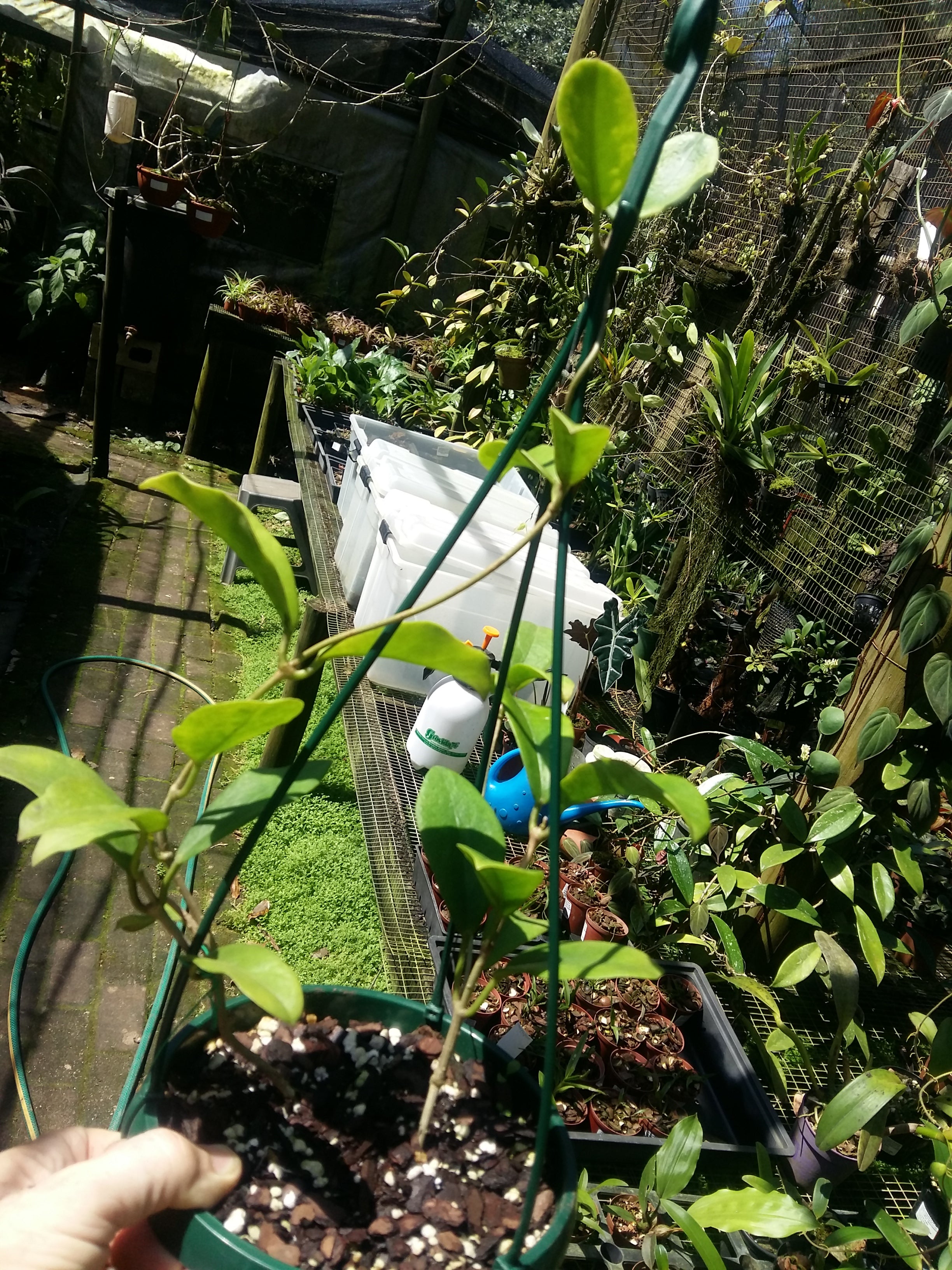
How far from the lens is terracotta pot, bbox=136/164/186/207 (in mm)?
5297

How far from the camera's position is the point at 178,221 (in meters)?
5.50

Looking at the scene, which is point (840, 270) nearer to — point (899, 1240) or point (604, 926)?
point (604, 926)

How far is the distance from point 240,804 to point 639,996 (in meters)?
1.43

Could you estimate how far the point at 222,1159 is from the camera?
613mm

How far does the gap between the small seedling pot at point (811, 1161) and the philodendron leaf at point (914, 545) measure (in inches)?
45.1

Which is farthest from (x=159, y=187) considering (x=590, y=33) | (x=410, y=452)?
(x=410, y=452)

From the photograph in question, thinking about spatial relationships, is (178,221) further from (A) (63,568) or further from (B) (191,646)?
(B) (191,646)

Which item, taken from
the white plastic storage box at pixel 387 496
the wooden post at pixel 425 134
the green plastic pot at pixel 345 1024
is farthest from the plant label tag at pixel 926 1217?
the wooden post at pixel 425 134

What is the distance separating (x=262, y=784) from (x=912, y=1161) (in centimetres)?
214

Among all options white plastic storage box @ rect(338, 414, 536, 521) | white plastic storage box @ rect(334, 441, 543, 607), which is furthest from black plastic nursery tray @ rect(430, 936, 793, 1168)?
white plastic storage box @ rect(338, 414, 536, 521)

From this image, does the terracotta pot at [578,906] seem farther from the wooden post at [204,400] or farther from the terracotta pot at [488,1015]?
the wooden post at [204,400]

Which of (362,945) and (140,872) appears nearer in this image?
(140,872)

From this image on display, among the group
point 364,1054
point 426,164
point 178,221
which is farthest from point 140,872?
point 426,164

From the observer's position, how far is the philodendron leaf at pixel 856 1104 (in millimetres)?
1383
